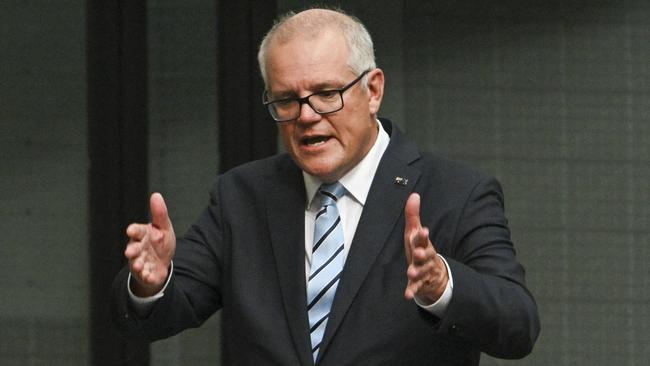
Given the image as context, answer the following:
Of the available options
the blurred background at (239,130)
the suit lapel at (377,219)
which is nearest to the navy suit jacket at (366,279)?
the suit lapel at (377,219)

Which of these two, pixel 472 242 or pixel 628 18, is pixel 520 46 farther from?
pixel 472 242

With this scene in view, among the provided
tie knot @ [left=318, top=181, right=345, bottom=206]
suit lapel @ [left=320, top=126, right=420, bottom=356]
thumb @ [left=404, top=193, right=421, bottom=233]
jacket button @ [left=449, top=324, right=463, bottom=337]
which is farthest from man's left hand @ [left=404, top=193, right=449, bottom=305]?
tie knot @ [left=318, top=181, right=345, bottom=206]

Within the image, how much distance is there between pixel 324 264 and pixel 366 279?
131 mm

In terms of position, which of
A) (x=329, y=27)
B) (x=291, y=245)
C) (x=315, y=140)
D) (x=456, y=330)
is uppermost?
(x=329, y=27)

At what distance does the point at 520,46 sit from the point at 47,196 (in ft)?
6.84

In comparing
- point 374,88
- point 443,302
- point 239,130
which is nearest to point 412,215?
point 443,302

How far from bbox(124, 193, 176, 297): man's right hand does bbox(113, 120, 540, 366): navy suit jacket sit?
11 cm

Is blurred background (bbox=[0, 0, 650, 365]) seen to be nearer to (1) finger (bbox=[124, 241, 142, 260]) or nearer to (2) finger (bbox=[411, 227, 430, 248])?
(1) finger (bbox=[124, 241, 142, 260])

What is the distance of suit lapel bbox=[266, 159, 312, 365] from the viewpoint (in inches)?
154

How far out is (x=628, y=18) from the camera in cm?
653

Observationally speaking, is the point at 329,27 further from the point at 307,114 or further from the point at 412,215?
the point at 412,215

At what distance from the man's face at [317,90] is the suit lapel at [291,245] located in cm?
19

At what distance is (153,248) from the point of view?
147 inches

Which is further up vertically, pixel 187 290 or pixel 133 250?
pixel 133 250
